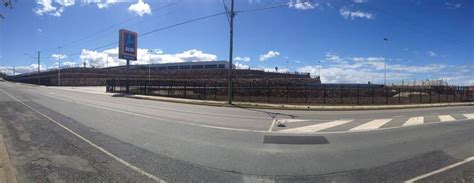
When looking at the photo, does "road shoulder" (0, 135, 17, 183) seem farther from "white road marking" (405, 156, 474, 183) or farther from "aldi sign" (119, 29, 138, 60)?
"aldi sign" (119, 29, 138, 60)

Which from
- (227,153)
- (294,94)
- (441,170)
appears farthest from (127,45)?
(441,170)

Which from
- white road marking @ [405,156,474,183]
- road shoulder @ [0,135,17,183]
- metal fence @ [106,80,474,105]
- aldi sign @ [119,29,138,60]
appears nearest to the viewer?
road shoulder @ [0,135,17,183]

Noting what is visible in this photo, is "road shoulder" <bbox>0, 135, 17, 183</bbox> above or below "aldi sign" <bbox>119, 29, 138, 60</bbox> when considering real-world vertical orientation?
below

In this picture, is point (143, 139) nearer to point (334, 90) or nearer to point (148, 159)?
point (148, 159)

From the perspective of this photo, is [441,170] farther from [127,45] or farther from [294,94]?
[127,45]

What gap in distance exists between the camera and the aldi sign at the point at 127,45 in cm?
5103

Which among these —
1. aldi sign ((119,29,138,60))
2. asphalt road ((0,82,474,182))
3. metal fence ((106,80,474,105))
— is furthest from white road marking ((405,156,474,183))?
aldi sign ((119,29,138,60))

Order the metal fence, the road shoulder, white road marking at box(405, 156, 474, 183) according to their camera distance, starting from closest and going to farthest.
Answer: the road shoulder → white road marking at box(405, 156, 474, 183) → the metal fence

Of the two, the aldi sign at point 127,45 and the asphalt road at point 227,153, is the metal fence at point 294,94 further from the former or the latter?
the asphalt road at point 227,153

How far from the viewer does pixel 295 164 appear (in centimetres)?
655

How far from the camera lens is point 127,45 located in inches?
2050

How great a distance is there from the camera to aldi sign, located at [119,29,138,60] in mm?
51031

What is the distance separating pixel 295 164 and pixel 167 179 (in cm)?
279

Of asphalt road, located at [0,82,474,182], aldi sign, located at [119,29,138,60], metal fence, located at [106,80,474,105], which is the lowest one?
asphalt road, located at [0,82,474,182]
